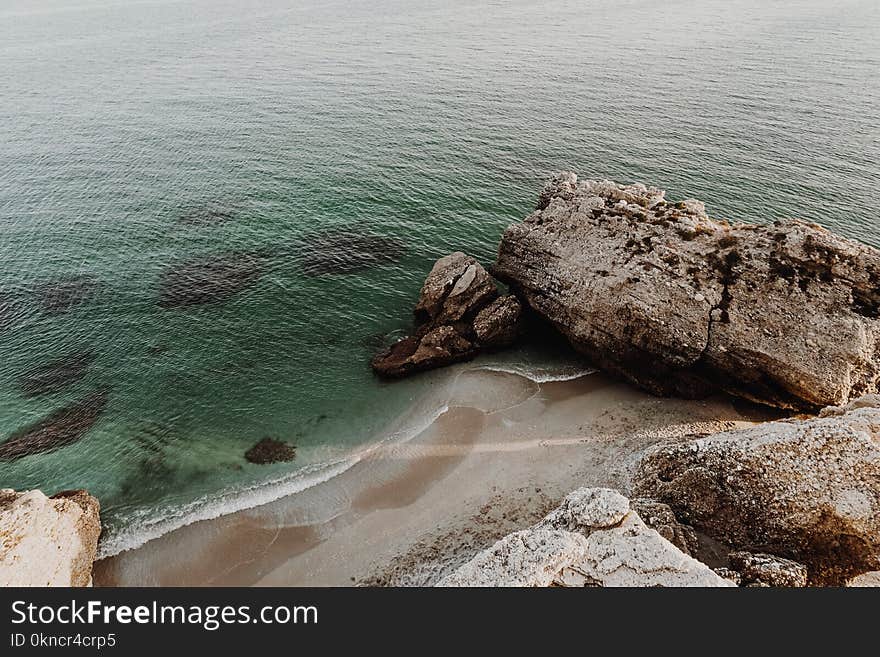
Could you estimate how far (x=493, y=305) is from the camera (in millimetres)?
34375

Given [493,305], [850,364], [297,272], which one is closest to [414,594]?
[493,305]

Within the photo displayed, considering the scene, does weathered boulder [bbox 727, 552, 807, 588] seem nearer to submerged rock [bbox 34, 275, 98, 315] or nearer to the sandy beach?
the sandy beach

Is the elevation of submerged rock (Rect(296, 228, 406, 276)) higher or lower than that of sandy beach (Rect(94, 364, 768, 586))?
higher

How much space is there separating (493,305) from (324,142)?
47071 millimetres

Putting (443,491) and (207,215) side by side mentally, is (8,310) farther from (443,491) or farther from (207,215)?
(443,491)

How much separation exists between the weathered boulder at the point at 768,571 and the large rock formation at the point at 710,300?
11578 millimetres

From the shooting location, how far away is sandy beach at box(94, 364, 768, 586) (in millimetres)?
22469

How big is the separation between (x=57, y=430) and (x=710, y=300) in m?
39.8

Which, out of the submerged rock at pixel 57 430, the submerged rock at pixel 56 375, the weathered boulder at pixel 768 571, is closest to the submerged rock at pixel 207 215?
the submerged rock at pixel 56 375

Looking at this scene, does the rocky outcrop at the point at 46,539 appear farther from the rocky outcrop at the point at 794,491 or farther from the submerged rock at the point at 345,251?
the rocky outcrop at the point at 794,491

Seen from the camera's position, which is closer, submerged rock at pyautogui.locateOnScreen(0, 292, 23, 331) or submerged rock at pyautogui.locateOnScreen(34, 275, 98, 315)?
submerged rock at pyautogui.locateOnScreen(0, 292, 23, 331)

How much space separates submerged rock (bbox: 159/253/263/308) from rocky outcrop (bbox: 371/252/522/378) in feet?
52.0

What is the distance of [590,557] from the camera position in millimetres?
17047

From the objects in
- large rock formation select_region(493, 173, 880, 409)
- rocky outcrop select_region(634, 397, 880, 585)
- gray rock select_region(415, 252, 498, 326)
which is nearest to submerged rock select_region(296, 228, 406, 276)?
gray rock select_region(415, 252, 498, 326)
